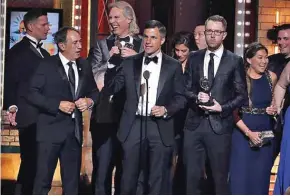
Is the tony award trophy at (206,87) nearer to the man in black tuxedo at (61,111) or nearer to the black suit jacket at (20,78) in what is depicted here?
the man in black tuxedo at (61,111)

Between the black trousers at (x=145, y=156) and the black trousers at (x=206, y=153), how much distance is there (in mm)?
215

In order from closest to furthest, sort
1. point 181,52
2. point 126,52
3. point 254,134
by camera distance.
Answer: point 126,52, point 254,134, point 181,52

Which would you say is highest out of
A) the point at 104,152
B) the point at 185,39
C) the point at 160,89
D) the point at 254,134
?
the point at 185,39

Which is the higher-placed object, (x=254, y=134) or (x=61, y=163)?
(x=254, y=134)

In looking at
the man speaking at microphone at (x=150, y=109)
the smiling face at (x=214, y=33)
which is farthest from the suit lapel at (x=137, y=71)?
the smiling face at (x=214, y=33)

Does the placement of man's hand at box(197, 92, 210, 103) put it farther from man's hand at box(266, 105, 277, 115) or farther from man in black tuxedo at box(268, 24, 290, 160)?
man in black tuxedo at box(268, 24, 290, 160)

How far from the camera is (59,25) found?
9109 mm

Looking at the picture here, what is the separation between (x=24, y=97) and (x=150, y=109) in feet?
4.60

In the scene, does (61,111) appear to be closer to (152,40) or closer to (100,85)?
(100,85)

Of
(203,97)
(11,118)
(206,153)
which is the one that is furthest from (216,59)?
(11,118)

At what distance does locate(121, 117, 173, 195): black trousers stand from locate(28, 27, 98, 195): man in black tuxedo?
18.4 inches

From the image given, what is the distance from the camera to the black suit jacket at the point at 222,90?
7.15m

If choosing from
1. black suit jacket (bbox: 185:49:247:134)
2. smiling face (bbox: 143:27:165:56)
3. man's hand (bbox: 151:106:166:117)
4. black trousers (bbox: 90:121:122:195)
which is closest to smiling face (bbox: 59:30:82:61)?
smiling face (bbox: 143:27:165:56)

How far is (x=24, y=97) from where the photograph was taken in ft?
25.5
